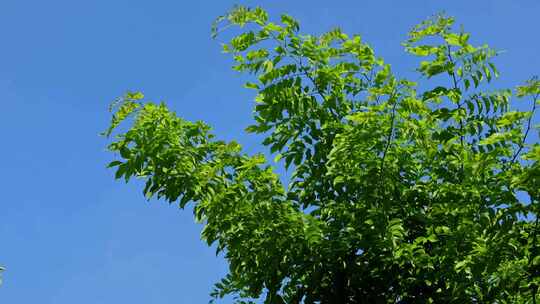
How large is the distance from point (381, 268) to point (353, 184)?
778mm

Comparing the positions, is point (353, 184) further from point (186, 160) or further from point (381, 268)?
point (186, 160)

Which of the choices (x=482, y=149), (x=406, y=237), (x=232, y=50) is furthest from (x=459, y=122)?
(x=232, y=50)

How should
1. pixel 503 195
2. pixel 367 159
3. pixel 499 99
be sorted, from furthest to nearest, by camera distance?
pixel 499 99 → pixel 367 159 → pixel 503 195

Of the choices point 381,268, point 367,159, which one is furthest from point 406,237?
point 367,159

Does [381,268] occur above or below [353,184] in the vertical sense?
below

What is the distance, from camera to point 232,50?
322 inches

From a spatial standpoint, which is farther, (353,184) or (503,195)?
(353,184)

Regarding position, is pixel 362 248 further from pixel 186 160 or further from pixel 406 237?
pixel 186 160

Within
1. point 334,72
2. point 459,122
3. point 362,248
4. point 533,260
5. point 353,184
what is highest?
point 334,72

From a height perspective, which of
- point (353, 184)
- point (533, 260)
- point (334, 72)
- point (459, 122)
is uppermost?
point (334, 72)

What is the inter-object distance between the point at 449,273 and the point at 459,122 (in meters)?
1.63

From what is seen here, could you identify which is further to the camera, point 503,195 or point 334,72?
point 334,72

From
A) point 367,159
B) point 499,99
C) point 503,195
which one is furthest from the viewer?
point 499,99

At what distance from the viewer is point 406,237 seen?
802 centimetres
